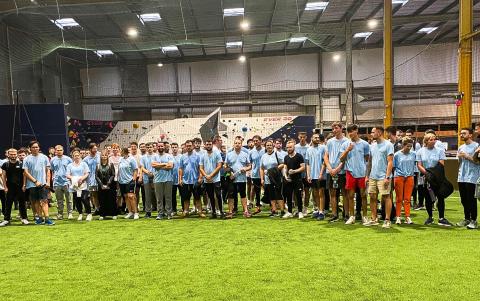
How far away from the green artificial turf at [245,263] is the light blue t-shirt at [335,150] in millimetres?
1162

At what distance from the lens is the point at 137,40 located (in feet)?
56.5

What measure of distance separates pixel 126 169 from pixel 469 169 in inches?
251

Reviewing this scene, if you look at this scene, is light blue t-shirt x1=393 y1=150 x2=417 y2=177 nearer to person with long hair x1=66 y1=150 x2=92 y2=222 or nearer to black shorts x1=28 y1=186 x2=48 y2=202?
person with long hair x1=66 y1=150 x2=92 y2=222

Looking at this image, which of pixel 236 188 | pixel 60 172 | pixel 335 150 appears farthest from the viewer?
pixel 60 172

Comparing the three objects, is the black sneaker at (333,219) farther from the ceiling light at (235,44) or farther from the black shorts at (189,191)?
the ceiling light at (235,44)

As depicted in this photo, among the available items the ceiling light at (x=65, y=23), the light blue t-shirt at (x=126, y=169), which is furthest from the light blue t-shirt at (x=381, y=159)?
the ceiling light at (x=65, y=23)

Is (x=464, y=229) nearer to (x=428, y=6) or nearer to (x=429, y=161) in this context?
(x=429, y=161)

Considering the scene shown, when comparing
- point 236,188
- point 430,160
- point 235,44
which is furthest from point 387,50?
point 236,188

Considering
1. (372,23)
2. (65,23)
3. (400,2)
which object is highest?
(400,2)

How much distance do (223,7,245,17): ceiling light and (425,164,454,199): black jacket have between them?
12298 millimetres

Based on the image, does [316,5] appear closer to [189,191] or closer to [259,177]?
[259,177]

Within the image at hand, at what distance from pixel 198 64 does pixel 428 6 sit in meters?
13.5

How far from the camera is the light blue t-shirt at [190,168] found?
8102mm

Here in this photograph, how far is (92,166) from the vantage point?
851 cm
